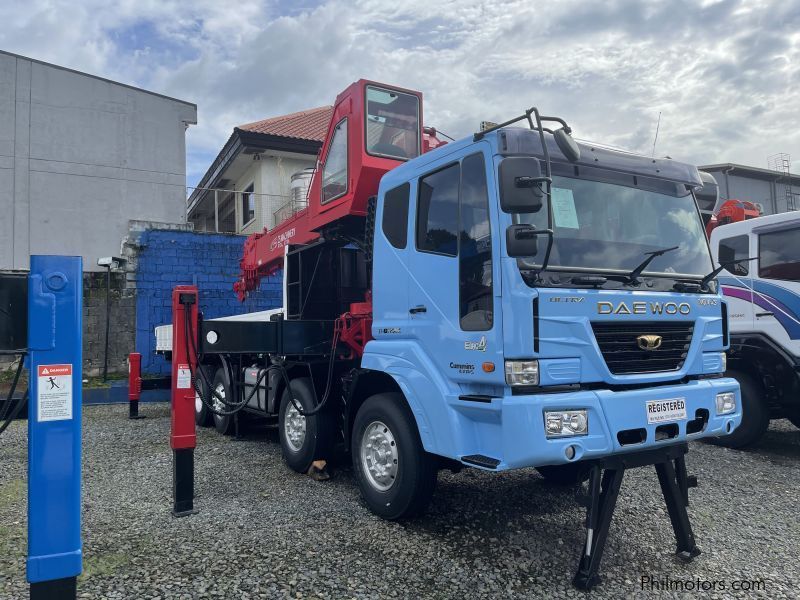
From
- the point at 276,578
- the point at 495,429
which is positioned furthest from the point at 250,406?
the point at 495,429

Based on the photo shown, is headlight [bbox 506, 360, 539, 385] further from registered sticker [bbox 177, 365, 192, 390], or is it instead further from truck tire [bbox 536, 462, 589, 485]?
registered sticker [bbox 177, 365, 192, 390]

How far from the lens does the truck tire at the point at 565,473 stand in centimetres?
499

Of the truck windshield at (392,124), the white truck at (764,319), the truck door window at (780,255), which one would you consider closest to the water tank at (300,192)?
the truck windshield at (392,124)

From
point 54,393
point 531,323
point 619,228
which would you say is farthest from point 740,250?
point 54,393

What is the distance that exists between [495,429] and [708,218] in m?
2.69

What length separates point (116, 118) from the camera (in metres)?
16.9

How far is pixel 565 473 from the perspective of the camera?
17.4ft

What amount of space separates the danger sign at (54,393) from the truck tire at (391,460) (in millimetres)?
2490

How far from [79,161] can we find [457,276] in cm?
1560

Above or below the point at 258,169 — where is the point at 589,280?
below

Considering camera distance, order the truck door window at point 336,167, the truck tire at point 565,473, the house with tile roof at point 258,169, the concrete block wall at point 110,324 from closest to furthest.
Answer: the truck tire at point 565,473
the truck door window at point 336,167
the concrete block wall at point 110,324
the house with tile roof at point 258,169

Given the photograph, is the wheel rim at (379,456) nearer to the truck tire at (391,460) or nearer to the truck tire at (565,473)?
the truck tire at (391,460)

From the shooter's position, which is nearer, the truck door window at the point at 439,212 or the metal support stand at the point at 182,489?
the truck door window at the point at 439,212

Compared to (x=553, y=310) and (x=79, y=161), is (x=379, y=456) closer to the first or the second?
(x=553, y=310)
